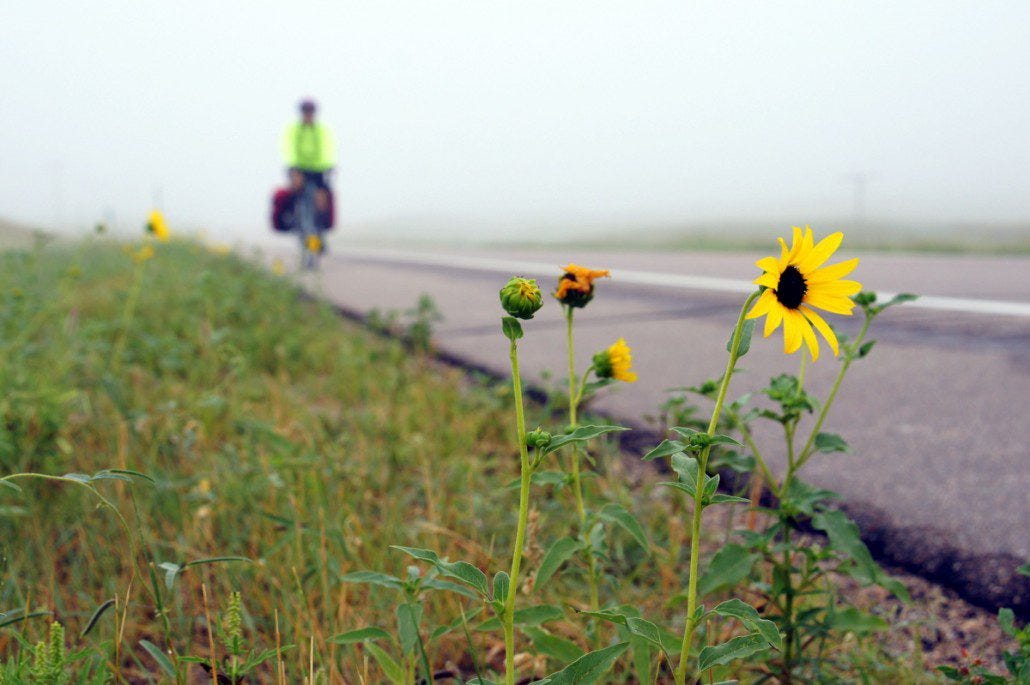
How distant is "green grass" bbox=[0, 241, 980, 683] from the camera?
1.44 meters

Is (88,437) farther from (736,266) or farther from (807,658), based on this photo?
(736,266)

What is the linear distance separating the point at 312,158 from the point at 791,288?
422 inches

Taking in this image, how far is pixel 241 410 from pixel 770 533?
1.85 meters

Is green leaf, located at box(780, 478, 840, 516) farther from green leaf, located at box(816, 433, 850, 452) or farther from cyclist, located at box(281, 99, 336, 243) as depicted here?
cyclist, located at box(281, 99, 336, 243)

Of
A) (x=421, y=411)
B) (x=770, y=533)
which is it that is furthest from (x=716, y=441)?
(x=421, y=411)

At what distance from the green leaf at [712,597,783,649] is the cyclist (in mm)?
10277

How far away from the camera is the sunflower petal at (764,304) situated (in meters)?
0.95

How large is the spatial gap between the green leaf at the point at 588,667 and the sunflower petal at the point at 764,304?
0.40 meters

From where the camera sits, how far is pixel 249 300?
5047 millimetres

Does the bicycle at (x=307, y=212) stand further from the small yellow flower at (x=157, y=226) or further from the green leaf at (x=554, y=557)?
the green leaf at (x=554, y=557)

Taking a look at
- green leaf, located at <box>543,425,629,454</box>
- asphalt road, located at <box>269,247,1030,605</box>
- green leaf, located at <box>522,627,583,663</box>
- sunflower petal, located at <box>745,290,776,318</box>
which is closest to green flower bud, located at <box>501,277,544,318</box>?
green leaf, located at <box>543,425,629,454</box>

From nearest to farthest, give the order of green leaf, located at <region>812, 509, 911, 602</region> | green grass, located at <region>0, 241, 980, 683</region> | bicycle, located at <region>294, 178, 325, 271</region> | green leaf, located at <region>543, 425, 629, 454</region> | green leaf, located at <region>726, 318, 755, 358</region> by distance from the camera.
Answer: green leaf, located at <region>543, 425, 629, 454</region>, green leaf, located at <region>726, 318, 755, 358</region>, green leaf, located at <region>812, 509, 911, 602</region>, green grass, located at <region>0, 241, 980, 683</region>, bicycle, located at <region>294, 178, 325, 271</region>

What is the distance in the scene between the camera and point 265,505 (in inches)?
77.0

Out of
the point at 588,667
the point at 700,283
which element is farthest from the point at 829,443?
the point at 700,283
